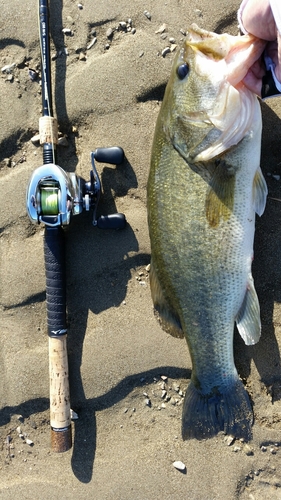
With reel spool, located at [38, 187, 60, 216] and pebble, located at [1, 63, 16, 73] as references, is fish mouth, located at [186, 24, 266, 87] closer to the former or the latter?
reel spool, located at [38, 187, 60, 216]

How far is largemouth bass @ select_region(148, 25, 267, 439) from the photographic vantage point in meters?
2.10

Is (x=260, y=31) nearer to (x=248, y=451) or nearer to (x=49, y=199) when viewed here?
(x=49, y=199)

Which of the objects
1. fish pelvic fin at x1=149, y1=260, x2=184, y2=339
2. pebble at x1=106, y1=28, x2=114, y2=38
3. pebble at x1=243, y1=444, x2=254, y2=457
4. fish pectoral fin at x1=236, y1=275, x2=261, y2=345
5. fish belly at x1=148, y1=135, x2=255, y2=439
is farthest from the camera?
pebble at x1=106, y1=28, x2=114, y2=38

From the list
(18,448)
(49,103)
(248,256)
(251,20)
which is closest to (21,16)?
(49,103)

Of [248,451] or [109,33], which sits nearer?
[248,451]

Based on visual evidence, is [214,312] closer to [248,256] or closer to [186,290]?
[186,290]

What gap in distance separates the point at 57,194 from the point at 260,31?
1.46m

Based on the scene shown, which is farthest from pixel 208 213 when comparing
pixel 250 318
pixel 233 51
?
pixel 233 51

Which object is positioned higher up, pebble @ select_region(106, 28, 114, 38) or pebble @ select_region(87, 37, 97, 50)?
pebble @ select_region(106, 28, 114, 38)

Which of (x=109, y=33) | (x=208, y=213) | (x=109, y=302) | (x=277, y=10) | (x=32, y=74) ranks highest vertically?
(x=277, y=10)

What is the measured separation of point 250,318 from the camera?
238 centimetres

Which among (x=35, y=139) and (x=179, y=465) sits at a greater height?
(x=35, y=139)

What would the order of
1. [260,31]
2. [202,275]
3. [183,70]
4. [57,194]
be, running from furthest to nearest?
[57,194] → [202,275] → [183,70] → [260,31]

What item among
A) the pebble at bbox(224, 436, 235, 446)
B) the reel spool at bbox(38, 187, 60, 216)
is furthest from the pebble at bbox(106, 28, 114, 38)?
the pebble at bbox(224, 436, 235, 446)
